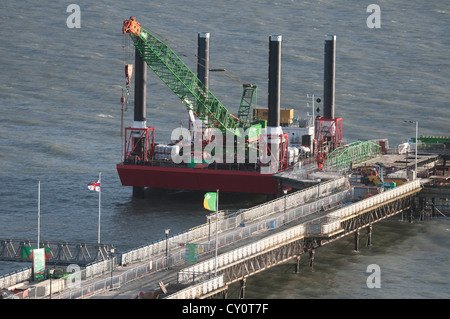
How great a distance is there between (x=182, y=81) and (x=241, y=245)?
48.2m

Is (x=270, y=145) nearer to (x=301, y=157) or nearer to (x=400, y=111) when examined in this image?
(x=301, y=157)

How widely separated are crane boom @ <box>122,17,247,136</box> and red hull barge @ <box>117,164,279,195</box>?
10155 mm

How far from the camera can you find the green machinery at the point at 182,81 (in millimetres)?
137500

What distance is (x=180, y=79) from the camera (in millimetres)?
140625

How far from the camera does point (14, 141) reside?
537ft

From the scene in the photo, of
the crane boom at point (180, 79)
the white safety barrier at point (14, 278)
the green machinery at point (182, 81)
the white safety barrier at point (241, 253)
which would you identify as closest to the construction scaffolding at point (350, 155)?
the green machinery at point (182, 81)

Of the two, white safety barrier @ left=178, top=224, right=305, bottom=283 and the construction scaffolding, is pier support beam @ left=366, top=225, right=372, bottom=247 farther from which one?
the construction scaffolding

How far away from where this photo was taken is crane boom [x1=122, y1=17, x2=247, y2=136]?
138 m

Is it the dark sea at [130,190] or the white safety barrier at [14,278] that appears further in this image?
the dark sea at [130,190]

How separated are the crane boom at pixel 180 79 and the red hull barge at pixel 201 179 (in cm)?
1015

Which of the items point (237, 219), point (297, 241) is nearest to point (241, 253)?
point (297, 241)

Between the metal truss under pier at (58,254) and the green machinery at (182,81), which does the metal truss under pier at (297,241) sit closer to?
the metal truss under pier at (58,254)

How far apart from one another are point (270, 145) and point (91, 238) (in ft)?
107

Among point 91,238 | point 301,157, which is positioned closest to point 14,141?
point 301,157
